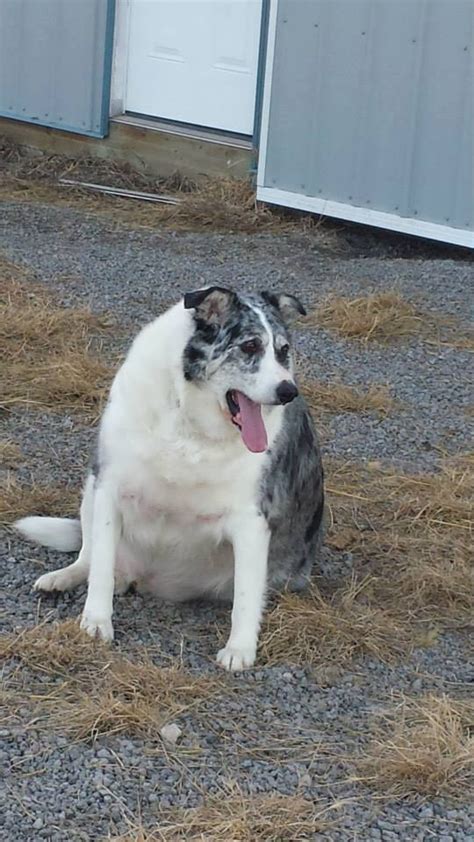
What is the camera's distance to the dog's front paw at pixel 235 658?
4009 millimetres

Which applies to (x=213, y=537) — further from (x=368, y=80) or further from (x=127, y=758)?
(x=368, y=80)

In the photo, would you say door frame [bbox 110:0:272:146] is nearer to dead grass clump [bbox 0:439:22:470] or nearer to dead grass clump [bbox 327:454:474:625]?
dead grass clump [bbox 327:454:474:625]

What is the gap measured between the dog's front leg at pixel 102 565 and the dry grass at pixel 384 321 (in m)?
3.15

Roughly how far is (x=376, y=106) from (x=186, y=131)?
5.42 feet

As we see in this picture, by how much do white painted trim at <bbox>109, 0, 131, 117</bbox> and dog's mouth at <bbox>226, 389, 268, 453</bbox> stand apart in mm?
6307

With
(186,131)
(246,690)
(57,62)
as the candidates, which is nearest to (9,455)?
(246,690)

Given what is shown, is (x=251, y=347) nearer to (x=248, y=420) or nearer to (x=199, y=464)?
(x=248, y=420)

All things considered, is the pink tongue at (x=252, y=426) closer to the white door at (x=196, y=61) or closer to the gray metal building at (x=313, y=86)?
the gray metal building at (x=313, y=86)

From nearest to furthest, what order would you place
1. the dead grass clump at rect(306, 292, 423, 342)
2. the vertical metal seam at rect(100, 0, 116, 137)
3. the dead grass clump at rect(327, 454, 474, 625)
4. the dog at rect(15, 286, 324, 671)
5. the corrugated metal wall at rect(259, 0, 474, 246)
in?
the dog at rect(15, 286, 324, 671) < the dead grass clump at rect(327, 454, 474, 625) < the dead grass clump at rect(306, 292, 423, 342) < the corrugated metal wall at rect(259, 0, 474, 246) < the vertical metal seam at rect(100, 0, 116, 137)

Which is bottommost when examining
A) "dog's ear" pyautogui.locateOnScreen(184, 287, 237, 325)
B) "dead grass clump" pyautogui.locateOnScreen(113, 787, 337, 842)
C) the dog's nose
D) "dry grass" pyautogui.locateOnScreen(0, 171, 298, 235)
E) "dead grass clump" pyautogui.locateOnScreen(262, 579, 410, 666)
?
"dry grass" pyautogui.locateOnScreen(0, 171, 298, 235)

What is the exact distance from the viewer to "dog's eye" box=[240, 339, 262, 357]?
3.92 m

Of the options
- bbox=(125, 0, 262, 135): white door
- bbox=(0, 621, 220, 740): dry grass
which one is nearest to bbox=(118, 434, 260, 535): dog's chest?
bbox=(0, 621, 220, 740): dry grass

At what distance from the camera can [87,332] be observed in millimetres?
6859

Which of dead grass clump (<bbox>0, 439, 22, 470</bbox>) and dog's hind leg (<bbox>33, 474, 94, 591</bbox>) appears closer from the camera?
dog's hind leg (<bbox>33, 474, 94, 591</bbox>)
